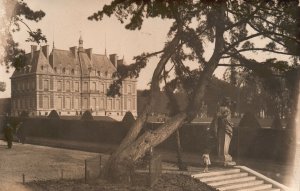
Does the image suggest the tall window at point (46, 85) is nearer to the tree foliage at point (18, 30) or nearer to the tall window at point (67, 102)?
the tall window at point (67, 102)

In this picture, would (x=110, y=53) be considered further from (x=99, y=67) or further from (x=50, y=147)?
(x=50, y=147)

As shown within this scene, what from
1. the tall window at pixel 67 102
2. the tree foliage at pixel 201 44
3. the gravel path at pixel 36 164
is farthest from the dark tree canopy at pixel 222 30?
the gravel path at pixel 36 164

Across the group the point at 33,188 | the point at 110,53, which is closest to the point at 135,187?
the point at 33,188

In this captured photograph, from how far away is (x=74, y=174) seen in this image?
1173 cm

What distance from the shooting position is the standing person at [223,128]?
1375cm

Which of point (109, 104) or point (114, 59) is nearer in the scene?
point (114, 59)

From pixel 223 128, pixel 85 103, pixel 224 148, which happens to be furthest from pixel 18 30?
pixel 224 148

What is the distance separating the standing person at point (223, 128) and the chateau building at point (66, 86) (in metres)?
2.95

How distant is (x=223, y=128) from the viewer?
13953mm

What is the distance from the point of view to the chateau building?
11.2 metres

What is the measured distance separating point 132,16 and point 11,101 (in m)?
5.80

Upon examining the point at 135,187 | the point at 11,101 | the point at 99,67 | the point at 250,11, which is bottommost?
the point at 135,187

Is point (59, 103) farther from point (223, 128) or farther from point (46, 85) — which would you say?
point (223, 128)

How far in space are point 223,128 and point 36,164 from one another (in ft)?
21.8
